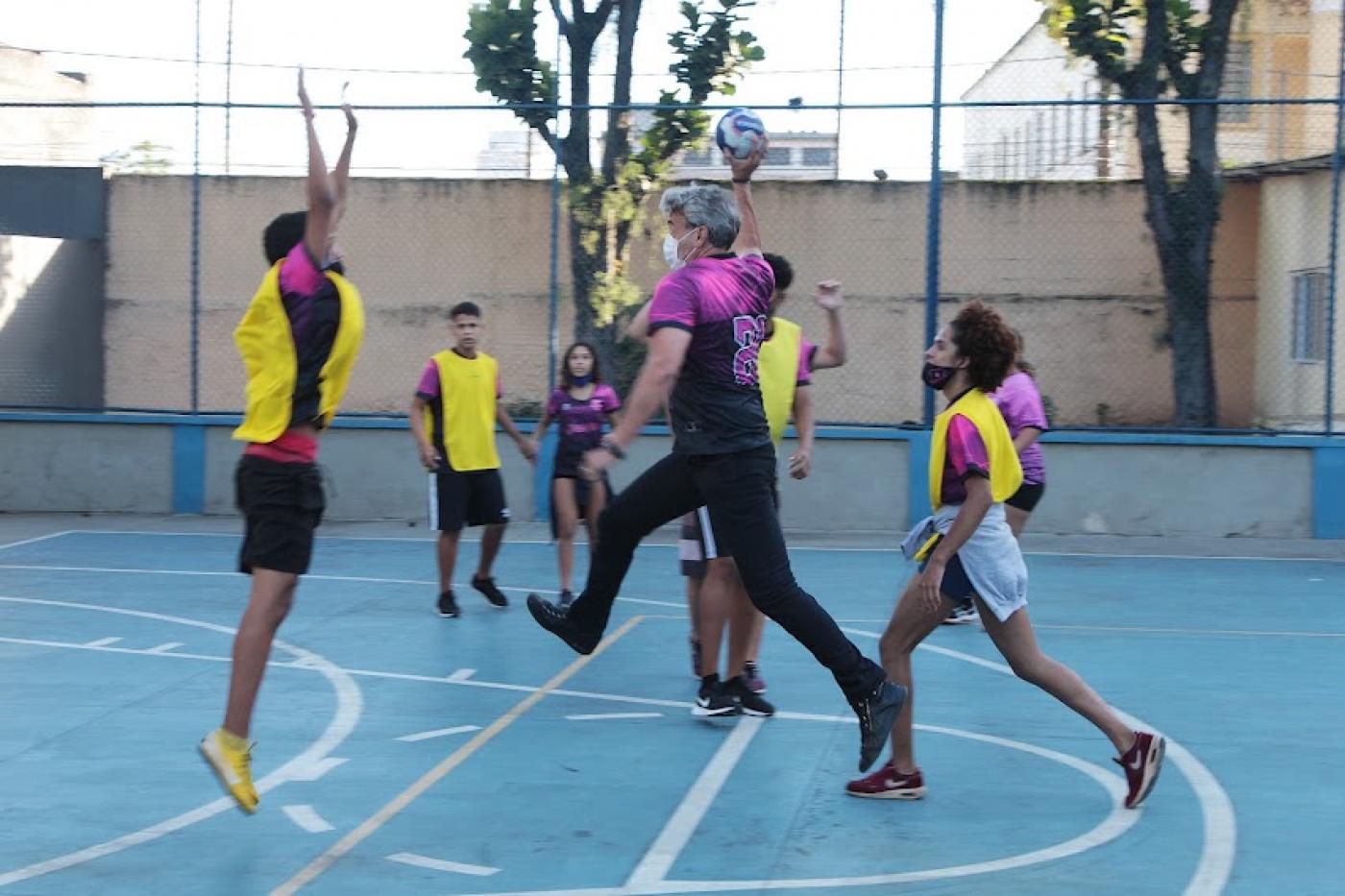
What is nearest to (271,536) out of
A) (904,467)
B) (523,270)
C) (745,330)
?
(745,330)

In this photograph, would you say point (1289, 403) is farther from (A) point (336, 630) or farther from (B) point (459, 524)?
(A) point (336, 630)

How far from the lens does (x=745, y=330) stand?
611cm

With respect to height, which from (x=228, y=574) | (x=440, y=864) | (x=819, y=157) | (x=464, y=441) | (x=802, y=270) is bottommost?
(x=440, y=864)

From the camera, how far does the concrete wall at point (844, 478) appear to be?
1394 centimetres

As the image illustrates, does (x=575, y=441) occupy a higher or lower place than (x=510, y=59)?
lower

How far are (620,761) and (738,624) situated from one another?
3.27 feet

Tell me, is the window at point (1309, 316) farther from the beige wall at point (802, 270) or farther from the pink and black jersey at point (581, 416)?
the pink and black jersey at point (581, 416)

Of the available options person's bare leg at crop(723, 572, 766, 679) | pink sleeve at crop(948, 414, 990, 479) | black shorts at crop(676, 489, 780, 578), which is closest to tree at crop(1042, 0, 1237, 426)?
black shorts at crop(676, 489, 780, 578)

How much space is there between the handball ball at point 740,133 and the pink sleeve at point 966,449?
1824 mm

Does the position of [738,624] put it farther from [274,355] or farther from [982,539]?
[274,355]

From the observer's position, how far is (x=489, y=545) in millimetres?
10016

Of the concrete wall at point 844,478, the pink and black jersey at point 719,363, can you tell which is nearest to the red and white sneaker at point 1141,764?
the pink and black jersey at point 719,363

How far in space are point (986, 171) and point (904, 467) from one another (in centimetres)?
532

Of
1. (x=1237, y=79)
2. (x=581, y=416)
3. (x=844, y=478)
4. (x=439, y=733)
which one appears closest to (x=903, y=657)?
(x=439, y=733)
